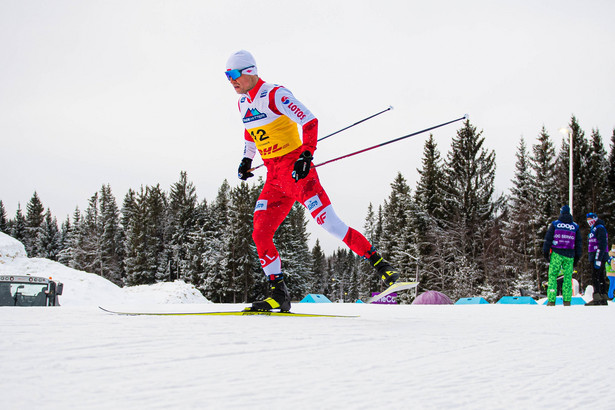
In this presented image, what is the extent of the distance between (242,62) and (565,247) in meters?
6.20

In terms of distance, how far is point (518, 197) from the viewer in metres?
38.3

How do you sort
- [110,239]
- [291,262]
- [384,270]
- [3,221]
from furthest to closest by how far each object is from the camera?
[3,221]
[110,239]
[291,262]
[384,270]

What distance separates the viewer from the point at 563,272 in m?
7.68

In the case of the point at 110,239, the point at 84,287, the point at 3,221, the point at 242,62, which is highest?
the point at 3,221

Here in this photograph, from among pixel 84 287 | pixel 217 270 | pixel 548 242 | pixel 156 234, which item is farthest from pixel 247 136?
pixel 156 234

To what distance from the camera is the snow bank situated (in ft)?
43.7

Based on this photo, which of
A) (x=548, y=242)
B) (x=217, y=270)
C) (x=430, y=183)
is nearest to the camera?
(x=548, y=242)

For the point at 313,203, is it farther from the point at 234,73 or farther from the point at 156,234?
the point at 156,234

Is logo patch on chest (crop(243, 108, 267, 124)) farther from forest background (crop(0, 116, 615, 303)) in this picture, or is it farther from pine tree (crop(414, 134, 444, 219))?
pine tree (crop(414, 134, 444, 219))

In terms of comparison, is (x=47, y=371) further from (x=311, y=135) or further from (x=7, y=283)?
(x=7, y=283)

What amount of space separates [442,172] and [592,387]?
38644 millimetres

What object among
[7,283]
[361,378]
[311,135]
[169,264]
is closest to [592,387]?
[361,378]

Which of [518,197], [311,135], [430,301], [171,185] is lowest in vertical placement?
[430,301]

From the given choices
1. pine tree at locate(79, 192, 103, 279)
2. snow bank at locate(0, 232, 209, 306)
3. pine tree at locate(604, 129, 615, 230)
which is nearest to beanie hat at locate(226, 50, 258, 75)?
snow bank at locate(0, 232, 209, 306)
